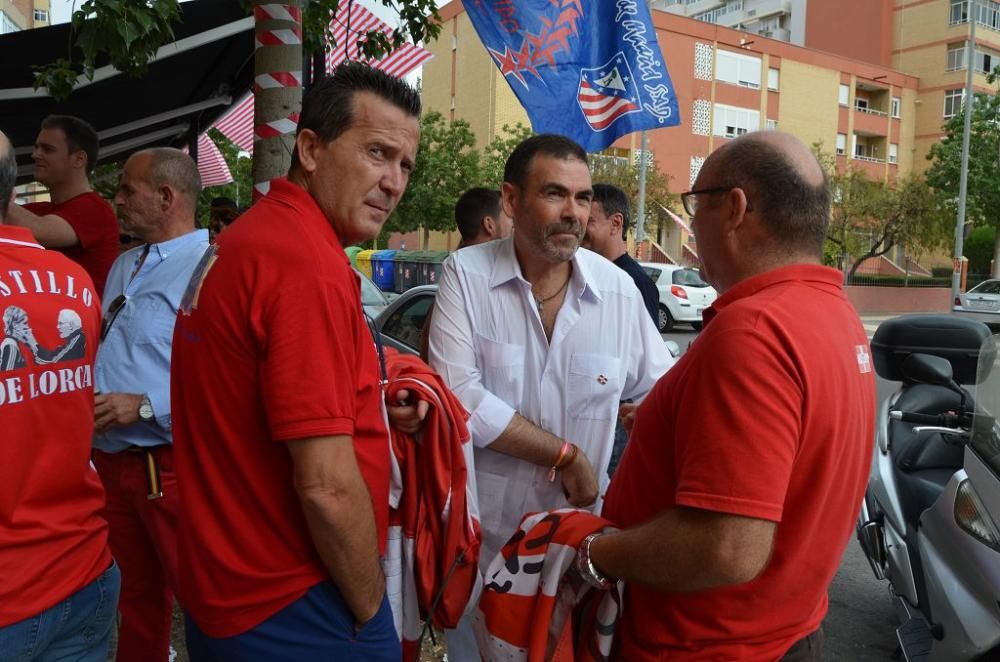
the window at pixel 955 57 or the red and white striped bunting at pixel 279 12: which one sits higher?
the window at pixel 955 57

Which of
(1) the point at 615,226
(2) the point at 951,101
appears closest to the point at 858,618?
(1) the point at 615,226

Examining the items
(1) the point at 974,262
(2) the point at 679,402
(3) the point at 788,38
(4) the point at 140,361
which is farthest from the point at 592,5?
(3) the point at 788,38

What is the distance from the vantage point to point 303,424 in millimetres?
1458

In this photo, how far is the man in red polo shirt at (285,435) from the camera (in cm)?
149

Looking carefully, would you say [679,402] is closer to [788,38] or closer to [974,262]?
[974,262]

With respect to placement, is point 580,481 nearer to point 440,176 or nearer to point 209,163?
point 209,163

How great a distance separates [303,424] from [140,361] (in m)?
1.70

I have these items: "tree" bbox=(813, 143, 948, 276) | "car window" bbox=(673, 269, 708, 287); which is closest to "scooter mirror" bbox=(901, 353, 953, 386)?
"car window" bbox=(673, 269, 708, 287)

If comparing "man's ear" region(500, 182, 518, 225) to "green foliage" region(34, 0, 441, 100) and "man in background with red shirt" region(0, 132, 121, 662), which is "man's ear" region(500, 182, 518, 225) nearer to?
"man in background with red shirt" region(0, 132, 121, 662)

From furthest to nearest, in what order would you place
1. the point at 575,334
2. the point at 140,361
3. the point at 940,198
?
1. the point at 940,198
2. the point at 140,361
3. the point at 575,334

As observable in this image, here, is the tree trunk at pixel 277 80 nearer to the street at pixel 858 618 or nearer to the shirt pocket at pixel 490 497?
the shirt pocket at pixel 490 497

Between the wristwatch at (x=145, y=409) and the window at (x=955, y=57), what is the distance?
5178 centimetres

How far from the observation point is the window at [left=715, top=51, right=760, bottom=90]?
39.8 meters

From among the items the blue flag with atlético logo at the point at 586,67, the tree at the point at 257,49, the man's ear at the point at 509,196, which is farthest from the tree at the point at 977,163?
the man's ear at the point at 509,196
